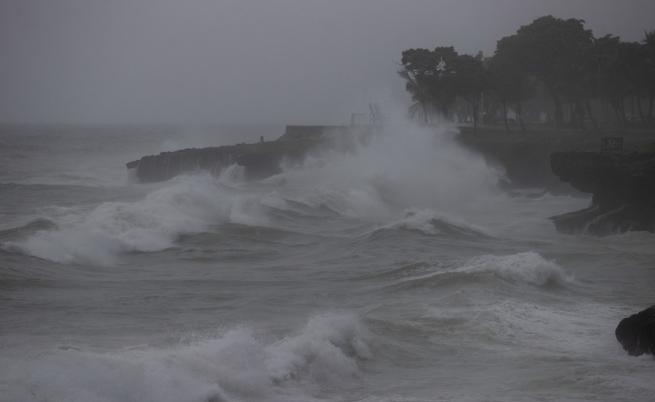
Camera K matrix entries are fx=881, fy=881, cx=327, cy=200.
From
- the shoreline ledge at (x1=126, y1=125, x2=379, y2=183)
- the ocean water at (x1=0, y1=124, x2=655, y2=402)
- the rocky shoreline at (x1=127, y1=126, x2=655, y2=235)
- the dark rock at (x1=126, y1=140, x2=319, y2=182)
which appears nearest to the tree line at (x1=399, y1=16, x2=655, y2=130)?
the rocky shoreline at (x1=127, y1=126, x2=655, y2=235)

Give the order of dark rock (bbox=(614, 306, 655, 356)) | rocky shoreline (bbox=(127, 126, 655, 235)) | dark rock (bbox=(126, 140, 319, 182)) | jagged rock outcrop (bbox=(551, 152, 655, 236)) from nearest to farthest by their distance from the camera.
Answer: dark rock (bbox=(614, 306, 655, 356)) < jagged rock outcrop (bbox=(551, 152, 655, 236)) < rocky shoreline (bbox=(127, 126, 655, 235)) < dark rock (bbox=(126, 140, 319, 182))

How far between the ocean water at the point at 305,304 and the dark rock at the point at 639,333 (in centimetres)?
13

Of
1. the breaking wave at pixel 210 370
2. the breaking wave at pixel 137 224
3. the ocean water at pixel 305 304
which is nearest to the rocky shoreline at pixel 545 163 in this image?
the ocean water at pixel 305 304

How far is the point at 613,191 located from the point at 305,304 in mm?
15210

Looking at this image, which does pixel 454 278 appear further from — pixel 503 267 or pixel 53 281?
pixel 53 281

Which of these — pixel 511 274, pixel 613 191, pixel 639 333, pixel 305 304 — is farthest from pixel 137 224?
pixel 639 333

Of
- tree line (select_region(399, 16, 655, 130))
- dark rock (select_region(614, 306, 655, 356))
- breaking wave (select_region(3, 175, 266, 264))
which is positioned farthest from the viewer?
tree line (select_region(399, 16, 655, 130))

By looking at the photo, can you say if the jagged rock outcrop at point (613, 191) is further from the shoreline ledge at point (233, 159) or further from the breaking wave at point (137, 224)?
the shoreline ledge at point (233, 159)

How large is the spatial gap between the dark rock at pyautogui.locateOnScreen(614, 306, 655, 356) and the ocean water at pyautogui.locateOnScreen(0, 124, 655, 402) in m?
0.13

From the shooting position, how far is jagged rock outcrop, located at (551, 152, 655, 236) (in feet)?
80.8

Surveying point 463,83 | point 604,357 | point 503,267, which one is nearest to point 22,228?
point 503,267

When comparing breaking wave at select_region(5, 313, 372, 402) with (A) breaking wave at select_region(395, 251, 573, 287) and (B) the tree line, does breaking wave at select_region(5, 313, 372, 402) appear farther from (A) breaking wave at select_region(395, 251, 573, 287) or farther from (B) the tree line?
(B) the tree line

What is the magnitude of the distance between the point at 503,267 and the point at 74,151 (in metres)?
68.8

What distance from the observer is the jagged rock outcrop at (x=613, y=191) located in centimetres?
2462
